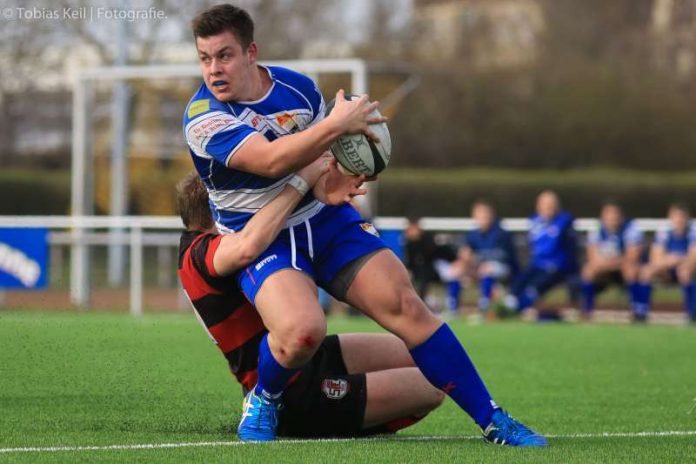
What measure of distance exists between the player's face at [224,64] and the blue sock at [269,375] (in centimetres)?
109

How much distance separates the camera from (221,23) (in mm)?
5473

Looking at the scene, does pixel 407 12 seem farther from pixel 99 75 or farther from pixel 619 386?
pixel 619 386

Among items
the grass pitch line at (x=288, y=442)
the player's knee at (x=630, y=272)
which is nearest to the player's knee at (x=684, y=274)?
the player's knee at (x=630, y=272)

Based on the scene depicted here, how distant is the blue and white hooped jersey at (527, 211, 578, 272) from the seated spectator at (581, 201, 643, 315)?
33 cm

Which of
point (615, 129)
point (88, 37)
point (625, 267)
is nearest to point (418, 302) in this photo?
point (625, 267)

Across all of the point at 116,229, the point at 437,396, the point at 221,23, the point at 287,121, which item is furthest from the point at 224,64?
the point at 116,229

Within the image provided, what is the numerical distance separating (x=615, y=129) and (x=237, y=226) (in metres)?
27.9

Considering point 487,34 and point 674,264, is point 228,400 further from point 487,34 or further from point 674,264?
point 487,34

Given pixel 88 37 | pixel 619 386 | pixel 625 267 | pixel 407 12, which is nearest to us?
pixel 619 386

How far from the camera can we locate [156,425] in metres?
6.09

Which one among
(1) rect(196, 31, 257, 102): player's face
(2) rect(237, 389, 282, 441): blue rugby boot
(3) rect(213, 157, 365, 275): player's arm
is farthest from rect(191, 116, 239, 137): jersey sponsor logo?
(2) rect(237, 389, 282, 441): blue rugby boot

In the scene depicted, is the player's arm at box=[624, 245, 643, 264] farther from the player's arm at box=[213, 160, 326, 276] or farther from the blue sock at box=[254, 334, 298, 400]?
the blue sock at box=[254, 334, 298, 400]

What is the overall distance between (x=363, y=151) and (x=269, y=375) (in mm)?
1048

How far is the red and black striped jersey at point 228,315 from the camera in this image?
583 cm
